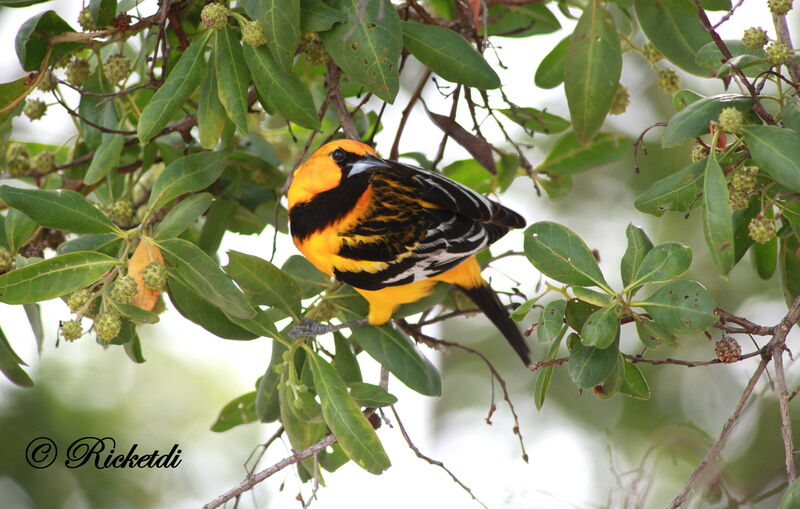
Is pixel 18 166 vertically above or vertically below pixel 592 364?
above

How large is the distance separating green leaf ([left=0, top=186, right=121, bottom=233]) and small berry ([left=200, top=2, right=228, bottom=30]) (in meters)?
0.59

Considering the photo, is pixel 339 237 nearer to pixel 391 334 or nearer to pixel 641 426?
pixel 391 334

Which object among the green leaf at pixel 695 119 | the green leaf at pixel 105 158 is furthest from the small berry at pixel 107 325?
the green leaf at pixel 695 119

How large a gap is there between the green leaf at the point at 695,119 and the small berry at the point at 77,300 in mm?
1471

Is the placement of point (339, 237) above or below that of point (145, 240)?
above

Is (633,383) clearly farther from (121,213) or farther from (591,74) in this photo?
(121,213)

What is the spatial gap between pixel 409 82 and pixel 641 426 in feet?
8.86

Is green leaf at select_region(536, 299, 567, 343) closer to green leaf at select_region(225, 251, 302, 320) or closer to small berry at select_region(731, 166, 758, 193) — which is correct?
small berry at select_region(731, 166, 758, 193)

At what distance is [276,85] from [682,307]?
3.99ft

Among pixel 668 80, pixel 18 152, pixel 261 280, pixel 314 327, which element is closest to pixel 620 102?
pixel 668 80

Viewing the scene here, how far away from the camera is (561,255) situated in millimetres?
2098

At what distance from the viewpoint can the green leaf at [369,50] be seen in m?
2.12

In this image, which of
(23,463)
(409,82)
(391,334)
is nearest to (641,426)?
(409,82)

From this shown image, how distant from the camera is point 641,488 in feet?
7.47
